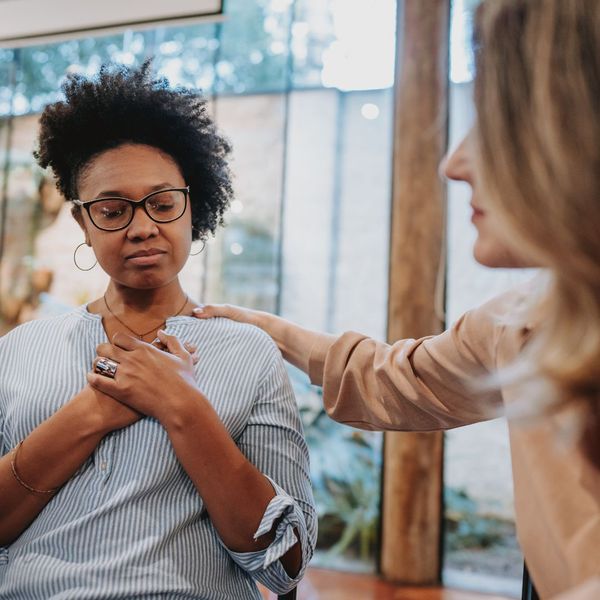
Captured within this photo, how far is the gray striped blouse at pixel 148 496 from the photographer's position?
120 centimetres

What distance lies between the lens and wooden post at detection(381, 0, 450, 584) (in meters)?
3.30

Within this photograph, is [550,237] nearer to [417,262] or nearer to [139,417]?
[139,417]

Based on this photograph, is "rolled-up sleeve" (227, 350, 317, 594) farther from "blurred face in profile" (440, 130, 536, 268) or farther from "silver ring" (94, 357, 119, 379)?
"blurred face in profile" (440, 130, 536, 268)

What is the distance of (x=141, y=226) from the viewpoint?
1.39 m

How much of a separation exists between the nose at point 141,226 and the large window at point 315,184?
214 centimetres

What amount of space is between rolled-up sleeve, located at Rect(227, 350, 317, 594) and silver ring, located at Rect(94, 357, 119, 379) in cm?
28

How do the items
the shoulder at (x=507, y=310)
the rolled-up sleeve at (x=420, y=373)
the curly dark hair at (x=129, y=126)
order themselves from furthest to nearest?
the curly dark hair at (x=129, y=126), the rolled-up sleeve at (x=420, y=373), the shoulder at (x=507, y=310)

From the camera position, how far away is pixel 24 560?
1234 millimetres

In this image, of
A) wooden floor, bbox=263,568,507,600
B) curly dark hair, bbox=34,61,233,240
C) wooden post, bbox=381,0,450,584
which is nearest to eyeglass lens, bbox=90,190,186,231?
curly dark hair, bbox=34,61,233,240

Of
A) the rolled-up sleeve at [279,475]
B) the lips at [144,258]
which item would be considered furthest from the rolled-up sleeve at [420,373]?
the lips at [144,258]

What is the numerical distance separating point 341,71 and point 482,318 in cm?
275

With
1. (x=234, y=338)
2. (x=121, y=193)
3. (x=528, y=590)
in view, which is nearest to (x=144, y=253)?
(x=121, y=193)

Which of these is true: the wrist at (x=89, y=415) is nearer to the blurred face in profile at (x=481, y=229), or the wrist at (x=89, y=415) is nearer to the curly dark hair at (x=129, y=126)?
the curly dark hair at (x=129, y=126)

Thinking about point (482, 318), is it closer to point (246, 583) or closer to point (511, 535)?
point (246, 583)
